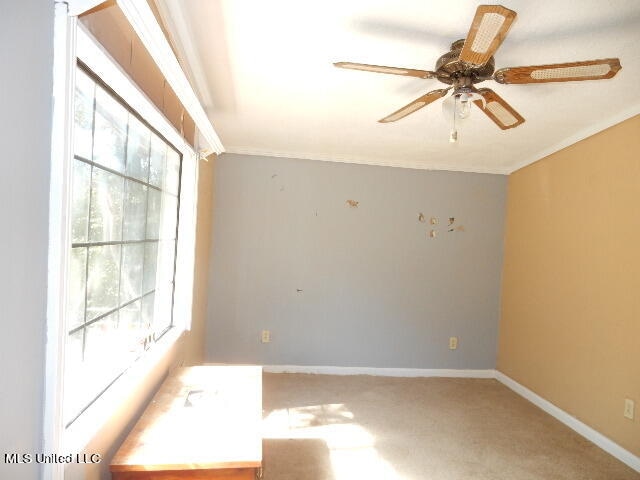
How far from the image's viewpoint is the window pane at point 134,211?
1750 mm

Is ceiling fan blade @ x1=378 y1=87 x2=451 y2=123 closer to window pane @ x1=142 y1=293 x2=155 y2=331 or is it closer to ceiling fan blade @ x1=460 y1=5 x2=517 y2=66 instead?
ceiling fan blade @ x1=460 y1=5 x2=517 y2=66

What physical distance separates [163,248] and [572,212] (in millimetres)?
2964

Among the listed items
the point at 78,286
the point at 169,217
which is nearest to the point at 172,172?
the point at 169,217

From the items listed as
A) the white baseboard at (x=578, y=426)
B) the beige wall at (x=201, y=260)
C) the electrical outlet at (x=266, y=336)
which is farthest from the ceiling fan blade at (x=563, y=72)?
the electrical outlet at (x=266, y=336)

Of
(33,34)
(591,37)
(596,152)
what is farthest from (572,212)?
(33,34)

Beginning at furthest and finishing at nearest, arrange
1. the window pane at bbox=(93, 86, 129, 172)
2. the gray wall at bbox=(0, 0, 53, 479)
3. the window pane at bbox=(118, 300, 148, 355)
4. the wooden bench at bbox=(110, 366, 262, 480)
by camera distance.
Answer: the window pane at bbox=(118, 300, 148, 355) → the window pane at bbox=(93, 86, 129, 172) → the wooden bench at bbox=(110, 366, 262, 480) → the gray wall at bbox=(0, 0, 53, 479)

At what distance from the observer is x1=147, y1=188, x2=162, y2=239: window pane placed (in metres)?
2.08

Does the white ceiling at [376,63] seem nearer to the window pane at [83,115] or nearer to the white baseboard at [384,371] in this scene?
the window pane at [83,115]

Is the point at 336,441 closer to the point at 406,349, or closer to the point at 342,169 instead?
the point at 406,349

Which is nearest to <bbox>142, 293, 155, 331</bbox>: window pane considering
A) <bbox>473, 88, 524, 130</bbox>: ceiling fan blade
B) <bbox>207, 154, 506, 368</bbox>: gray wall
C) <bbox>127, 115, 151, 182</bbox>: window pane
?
<bbox>127, 115, 151, 182</bbox>: window pane

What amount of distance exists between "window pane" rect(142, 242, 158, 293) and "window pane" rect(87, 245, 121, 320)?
40 cm

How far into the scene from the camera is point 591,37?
5.49 feet

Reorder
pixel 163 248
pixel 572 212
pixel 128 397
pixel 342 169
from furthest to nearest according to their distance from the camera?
pixel 342 169, pixel 572 212, pixel 163 248, pixel 128 397

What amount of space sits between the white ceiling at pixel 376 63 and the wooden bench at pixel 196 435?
1.59 meters
